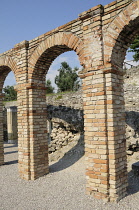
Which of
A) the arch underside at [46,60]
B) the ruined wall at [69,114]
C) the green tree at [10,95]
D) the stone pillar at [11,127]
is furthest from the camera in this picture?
the green tree at [10,95]

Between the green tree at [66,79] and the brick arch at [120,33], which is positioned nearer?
the brick arch at [120,33]

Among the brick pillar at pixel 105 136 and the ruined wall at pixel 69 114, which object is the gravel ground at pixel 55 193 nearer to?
the brick pillar at pixel 105 136

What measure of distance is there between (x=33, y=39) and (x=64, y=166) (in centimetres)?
489

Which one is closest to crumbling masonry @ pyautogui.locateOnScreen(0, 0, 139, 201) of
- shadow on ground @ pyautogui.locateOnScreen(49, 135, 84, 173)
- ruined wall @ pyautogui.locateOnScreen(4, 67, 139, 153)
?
shadow on ground @ pyautogui.locateOnScreen(49, 135, 84, 173)

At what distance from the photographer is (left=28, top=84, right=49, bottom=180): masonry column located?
602 centimetres

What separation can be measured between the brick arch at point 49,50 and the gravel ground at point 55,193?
3357 mm

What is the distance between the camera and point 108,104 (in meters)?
4.28

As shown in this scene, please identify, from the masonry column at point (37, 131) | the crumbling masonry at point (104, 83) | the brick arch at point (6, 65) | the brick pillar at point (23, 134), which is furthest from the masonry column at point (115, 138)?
→ the brick arch at point (6, 65)

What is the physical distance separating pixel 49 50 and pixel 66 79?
80.5 ft

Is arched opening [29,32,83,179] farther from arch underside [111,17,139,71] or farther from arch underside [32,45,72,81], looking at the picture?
arch underside [111,17,139,71]

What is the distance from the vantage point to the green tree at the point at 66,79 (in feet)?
98.0

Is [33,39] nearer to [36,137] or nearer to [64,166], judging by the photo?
[36,137]

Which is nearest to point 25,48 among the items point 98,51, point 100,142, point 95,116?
point 98,51

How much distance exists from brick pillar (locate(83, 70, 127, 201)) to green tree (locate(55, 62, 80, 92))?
2393cm
